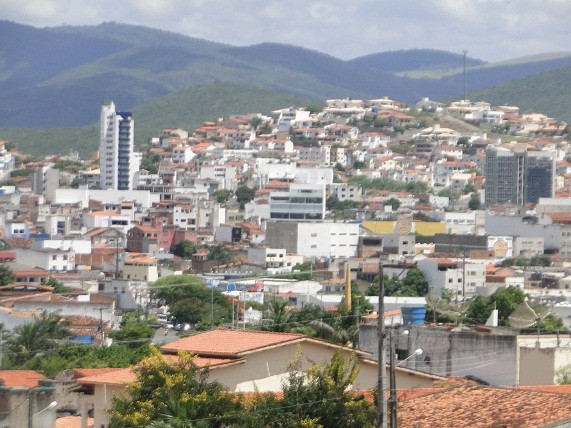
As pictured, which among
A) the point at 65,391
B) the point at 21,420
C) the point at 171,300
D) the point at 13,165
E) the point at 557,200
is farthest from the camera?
the point at 13,165

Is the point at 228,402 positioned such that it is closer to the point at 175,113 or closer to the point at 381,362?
the point at 381,362

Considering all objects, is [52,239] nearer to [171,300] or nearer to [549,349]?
[171,300]

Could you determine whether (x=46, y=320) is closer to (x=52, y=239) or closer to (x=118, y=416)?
(x=118, y=416)

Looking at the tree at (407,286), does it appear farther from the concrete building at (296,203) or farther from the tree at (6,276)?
the concrete building at (296,203)

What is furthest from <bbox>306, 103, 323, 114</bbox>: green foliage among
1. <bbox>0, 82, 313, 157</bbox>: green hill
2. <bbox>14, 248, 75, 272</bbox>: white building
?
<bbox>14, 248, 75, 272</bbox>: white building

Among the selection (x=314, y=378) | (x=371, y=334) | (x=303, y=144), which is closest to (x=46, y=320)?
(x=371, y=334)

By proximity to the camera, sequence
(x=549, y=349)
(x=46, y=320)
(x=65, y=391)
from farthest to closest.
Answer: (x=46, y=320)
(x=549, y=349)
(x=65, y=391)

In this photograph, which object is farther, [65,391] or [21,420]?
[65,391]

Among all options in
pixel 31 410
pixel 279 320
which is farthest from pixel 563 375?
pixel 279 320
